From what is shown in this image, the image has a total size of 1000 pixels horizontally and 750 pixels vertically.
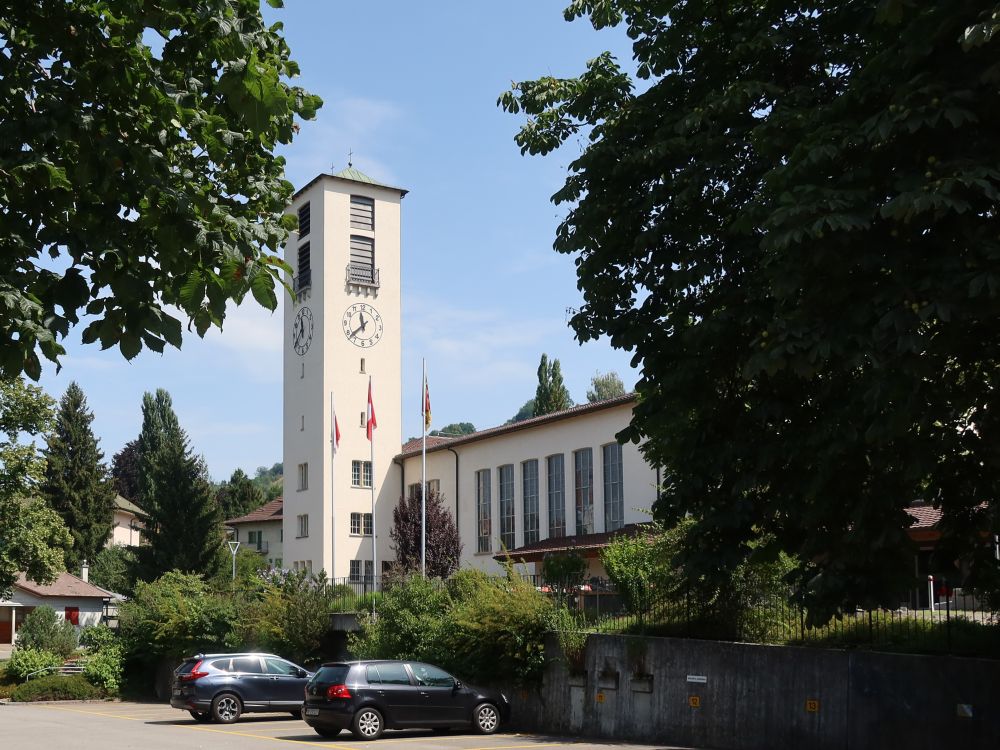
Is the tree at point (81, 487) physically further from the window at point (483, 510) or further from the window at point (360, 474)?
the window at point (483, 510)

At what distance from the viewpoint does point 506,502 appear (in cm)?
5412

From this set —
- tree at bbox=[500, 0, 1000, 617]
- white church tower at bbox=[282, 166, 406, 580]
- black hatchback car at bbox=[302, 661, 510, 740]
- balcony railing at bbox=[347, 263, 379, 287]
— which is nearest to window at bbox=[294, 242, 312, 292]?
white church tower at bbox=[282, 166, 406, 580]

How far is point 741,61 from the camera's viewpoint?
16.4m

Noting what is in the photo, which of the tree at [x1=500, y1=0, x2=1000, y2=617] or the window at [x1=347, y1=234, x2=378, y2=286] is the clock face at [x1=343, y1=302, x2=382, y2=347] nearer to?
the window at [x1=347, y1=234, x2=378, y2=286]

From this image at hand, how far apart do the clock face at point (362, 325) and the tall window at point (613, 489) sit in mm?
18287

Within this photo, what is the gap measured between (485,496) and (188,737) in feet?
108

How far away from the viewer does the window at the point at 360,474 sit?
6056 centimetres

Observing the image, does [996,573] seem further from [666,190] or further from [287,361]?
[287,361]

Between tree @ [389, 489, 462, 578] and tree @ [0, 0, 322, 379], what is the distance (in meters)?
46.6

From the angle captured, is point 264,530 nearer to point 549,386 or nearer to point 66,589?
point 66,589

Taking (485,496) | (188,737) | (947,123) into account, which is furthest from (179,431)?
(947,123)

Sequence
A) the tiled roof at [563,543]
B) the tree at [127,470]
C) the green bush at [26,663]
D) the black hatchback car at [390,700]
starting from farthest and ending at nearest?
the tree at [127,470] → the tiled roof at [563,543] → the green bush at [26,663] → the black hatchback car at [390,700]

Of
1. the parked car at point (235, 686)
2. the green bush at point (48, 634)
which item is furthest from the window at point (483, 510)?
the parked car at point (235, 686)

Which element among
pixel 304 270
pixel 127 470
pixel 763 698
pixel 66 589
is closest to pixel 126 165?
pixel 763 698
